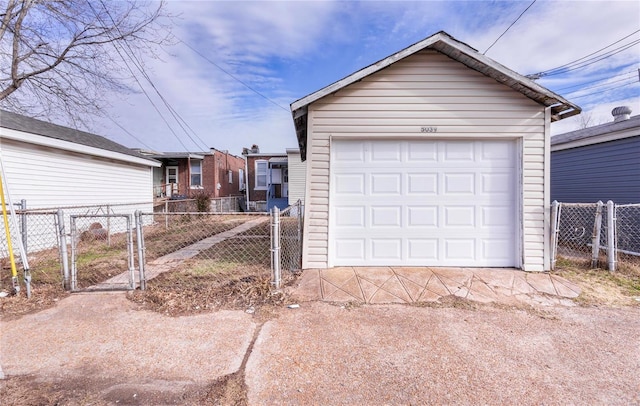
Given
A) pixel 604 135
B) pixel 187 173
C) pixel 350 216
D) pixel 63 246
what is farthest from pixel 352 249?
pixel 187 173

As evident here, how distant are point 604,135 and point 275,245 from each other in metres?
9.40

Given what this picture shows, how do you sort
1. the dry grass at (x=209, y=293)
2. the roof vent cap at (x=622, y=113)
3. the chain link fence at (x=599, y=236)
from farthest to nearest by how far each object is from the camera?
the roof vent cap at (x=622, y=113) → the chain link fence at (x=599, y=236) → the dry grass at (x=209, y=293)

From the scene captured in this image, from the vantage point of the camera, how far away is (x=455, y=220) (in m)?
5.50

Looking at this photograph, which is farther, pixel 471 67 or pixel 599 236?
pixel 599 236

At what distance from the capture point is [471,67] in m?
5.34

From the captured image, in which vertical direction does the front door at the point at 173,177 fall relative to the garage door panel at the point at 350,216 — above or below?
above

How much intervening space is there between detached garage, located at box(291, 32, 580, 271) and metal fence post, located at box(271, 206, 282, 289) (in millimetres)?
879

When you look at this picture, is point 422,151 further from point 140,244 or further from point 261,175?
point 261,175

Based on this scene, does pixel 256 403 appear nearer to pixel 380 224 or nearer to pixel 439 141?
pixel 380 224

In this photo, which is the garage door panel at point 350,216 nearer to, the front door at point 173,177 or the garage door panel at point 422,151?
the garage door panel at point 422,151

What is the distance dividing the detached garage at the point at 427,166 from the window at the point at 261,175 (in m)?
16.2

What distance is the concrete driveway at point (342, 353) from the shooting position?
2416mm

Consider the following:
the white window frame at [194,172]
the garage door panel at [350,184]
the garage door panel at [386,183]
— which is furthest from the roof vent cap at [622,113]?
the white window frame at [194,172]

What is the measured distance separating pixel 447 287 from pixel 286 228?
4.11m
